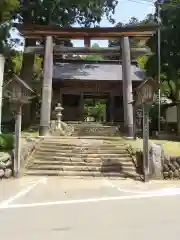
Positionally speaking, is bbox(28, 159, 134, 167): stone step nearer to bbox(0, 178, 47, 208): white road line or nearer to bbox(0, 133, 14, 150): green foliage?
bbox(0, 133, 14, 150): green foliage

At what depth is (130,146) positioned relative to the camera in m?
15.9

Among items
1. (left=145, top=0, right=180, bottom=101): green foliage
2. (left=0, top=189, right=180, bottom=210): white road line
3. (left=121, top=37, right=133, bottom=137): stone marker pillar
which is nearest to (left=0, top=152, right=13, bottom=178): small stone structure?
(left=0, top=189, right=180, bottom=210): white road line

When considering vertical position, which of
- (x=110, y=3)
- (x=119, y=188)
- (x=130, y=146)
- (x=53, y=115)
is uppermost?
(x=110, y=3)

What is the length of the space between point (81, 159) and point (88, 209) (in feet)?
21.9

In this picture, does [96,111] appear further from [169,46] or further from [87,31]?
[87,31]

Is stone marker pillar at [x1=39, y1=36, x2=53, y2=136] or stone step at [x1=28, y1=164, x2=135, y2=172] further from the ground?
stone marker pillar at [x1=39, y1=36, x2=53, y2=136]

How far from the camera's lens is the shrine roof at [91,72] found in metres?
27.3

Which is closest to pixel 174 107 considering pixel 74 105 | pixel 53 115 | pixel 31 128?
pixel 74 105

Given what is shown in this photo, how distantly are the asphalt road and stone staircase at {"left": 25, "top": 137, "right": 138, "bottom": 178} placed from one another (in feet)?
3.06

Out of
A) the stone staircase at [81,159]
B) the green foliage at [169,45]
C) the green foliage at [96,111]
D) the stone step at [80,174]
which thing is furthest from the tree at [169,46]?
the stone step at [80,174]

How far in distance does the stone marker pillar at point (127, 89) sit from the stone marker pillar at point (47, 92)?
4.06 metres

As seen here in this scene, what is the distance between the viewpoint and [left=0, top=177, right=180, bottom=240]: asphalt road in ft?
20.1

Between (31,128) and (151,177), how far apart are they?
12.4m

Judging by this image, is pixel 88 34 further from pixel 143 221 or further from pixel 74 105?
pixel 143 221
